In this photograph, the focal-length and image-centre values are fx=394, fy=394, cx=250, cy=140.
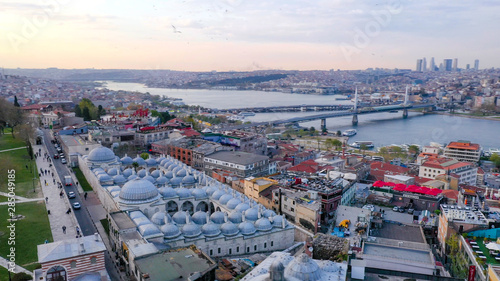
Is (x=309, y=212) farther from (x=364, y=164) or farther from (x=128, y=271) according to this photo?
(x=364, y=164)

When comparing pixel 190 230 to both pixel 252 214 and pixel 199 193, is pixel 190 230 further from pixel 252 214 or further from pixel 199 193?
pixel 199 193

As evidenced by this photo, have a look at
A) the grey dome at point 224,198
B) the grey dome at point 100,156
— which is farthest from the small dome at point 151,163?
the grey dome at point 224,198

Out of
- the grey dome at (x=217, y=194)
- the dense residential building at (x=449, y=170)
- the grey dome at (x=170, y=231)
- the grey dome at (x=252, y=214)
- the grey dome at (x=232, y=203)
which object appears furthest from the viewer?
the dense residential building at (x=449, y=170)

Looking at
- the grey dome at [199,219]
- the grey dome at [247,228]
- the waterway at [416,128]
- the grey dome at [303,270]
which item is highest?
the grey dome at [303,270]

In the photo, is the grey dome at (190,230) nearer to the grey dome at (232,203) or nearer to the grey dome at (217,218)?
the grey dome at (217,218)

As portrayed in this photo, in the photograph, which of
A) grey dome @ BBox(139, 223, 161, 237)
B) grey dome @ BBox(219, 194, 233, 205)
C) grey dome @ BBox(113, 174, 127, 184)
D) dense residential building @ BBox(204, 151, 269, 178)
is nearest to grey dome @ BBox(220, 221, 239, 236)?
grey dome @ BBox(139, 223, 161, 237)

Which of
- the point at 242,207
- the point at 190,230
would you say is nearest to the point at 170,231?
the point at 190,230

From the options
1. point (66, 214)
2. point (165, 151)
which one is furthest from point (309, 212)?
point (165, 151)
